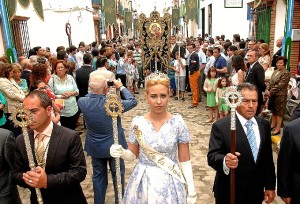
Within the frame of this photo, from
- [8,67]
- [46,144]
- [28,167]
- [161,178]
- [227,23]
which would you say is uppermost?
[227,23]

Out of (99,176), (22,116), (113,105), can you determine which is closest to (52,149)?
(22,116)

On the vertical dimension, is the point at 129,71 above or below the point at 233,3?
below

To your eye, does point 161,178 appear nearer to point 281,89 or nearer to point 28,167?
point 28,167

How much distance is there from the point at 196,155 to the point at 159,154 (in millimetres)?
3685

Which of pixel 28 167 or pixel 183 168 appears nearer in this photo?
pixel 28 167

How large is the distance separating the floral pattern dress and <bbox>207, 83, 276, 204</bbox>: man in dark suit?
379 millimetres

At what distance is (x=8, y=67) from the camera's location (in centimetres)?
552

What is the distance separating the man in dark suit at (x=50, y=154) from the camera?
2.50 m

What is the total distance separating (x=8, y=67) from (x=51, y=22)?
12.5 m

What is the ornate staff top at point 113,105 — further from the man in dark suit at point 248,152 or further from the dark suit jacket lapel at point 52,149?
the man in dark suit at point 248,152

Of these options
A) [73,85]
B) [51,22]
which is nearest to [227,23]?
[51,22]

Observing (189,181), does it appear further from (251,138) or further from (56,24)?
(56,24)

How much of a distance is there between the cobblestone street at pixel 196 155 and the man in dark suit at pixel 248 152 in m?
1.71

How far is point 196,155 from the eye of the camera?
20.5 ft
